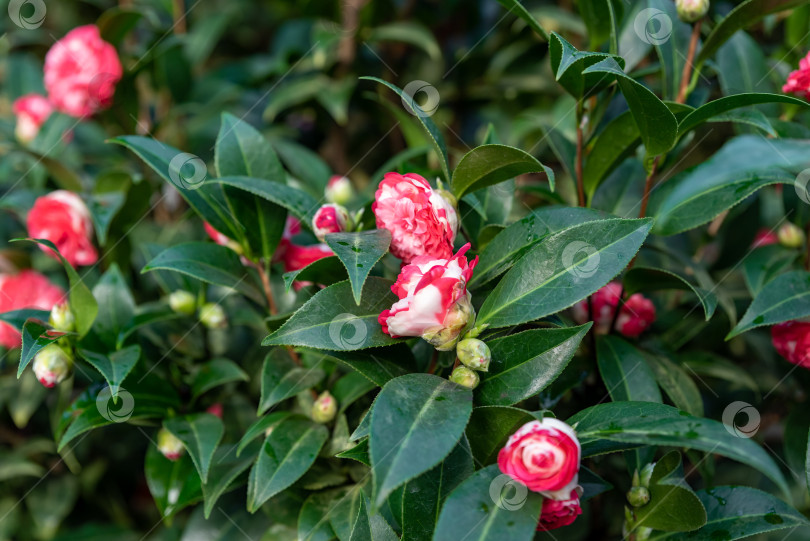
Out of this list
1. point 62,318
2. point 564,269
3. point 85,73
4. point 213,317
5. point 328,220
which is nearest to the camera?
point 564,269

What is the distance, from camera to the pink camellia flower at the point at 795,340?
837 millimetres

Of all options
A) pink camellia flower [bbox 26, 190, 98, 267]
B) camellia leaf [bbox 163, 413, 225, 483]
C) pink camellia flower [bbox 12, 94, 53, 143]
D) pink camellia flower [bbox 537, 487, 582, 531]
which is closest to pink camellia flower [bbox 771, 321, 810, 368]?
pink camellia flower [bbox 537, 487, 582, 531]

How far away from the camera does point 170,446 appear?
2.92 feet

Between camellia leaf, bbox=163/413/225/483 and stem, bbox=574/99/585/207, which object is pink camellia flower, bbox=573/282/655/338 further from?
camellia leaf, bbox=163/413/225/483

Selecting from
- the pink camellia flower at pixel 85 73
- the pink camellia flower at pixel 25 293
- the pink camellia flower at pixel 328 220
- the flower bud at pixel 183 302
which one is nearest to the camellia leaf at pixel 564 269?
the pink camellia flower at pixel 328 220

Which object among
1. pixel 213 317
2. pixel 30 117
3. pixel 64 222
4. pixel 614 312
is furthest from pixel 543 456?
pixel 30 117

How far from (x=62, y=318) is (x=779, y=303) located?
92cm

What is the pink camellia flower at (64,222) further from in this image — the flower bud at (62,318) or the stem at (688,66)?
the stem at (688,66)

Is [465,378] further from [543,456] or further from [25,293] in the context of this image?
[25,293]

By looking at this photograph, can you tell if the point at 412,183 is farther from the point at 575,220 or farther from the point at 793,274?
the point at 793,274

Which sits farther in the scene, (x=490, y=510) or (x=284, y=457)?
(x=284, y=457)

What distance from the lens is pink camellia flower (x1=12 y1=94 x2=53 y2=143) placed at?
1.46m

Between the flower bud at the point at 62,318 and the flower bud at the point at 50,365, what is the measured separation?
35 millimetres

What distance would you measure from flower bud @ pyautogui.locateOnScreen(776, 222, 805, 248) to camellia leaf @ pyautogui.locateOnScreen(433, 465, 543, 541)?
0.67 meters
